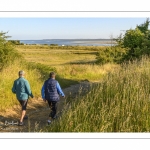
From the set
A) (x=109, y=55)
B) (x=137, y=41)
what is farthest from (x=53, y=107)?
(x=109, y=55)

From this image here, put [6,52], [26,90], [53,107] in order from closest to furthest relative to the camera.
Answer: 1. [26,90]
2. [53,107]
3. [6,52]

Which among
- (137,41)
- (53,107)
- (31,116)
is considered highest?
(137,41)

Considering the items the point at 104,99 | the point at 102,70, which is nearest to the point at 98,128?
the point at 104,99

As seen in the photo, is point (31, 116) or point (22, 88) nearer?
point (22, 88)

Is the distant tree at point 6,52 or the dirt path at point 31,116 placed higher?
the distant tree at point 6,52

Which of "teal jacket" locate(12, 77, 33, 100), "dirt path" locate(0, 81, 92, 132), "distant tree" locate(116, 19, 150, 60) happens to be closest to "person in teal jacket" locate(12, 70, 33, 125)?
"teal jacket" locate(12, 77, 33, 100)

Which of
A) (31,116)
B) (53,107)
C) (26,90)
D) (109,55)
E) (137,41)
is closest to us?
(26,90)

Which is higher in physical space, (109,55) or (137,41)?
(137,41)

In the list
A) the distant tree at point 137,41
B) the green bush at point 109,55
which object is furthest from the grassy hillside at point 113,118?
the green bush at point 109,55

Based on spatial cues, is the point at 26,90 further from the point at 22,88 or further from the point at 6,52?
the point at 6,52

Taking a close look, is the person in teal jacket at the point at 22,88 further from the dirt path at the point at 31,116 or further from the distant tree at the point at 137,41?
the distant tree at the point at 137,41
